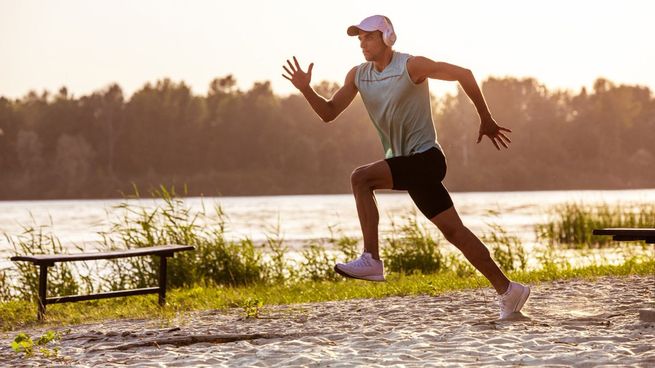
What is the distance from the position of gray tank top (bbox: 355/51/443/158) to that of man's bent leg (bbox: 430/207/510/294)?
55 centimetres

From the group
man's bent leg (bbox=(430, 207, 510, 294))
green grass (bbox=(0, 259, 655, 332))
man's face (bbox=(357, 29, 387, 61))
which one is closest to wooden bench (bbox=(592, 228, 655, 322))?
man's bent leg (bbox=(430, 207, 510, 294))

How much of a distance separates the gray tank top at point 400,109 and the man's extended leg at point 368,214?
239 millimetres

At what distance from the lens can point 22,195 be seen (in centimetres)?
8656

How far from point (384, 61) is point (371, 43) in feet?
0.59

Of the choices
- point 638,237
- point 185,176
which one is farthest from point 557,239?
point 185,176

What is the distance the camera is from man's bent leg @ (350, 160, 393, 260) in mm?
7156

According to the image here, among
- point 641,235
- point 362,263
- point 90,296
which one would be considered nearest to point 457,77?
point 362,263

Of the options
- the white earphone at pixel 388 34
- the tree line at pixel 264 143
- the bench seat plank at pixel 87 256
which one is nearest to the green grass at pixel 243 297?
the bench seat plank at pixel 87 256

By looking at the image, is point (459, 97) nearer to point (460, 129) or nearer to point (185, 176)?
point (460, 129)

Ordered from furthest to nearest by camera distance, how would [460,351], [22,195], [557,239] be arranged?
[22,195]
[557,239]
[460,351]

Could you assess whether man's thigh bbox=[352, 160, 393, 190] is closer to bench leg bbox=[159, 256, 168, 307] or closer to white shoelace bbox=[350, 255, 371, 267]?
white shoelace bbox=[350, 255, 371, 267]

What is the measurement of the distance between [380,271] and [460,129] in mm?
88185

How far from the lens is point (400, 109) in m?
7.21

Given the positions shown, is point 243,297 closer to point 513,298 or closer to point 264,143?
point 513,298
